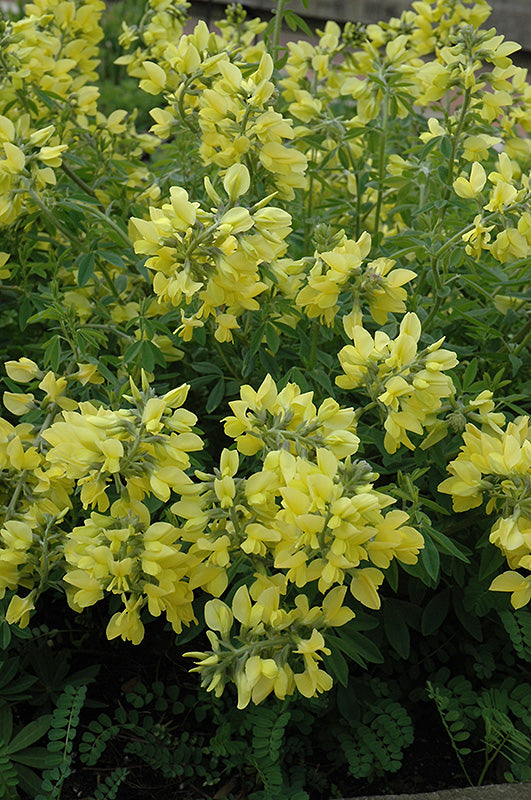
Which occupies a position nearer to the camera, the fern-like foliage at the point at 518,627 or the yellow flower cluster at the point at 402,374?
the yellow flower cluster at the point at 402,374

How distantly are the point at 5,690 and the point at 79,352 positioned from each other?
2.29 feet

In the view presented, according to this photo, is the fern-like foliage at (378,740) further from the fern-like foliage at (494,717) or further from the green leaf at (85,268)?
the green leaf at (85,268)

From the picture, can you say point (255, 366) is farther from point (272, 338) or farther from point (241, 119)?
point (241, 119)

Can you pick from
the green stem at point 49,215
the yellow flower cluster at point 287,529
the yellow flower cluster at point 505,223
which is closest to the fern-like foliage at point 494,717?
the yellow flower cluster at point 287,529

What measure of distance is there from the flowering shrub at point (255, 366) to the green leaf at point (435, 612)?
0.03m

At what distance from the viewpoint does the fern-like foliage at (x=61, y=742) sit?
60.3 inches

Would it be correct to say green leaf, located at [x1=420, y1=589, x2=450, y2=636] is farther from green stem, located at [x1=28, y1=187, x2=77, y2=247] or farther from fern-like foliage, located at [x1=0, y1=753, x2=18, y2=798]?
green stem, located at [x1=28, y1=187, x2=77, y2=247]

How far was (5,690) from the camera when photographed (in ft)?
5.56

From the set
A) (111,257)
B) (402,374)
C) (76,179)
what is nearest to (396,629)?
(402,374)

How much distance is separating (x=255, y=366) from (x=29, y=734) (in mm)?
877

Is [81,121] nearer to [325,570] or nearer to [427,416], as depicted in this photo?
[427,416]

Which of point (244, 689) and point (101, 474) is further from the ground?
point (101, 474)

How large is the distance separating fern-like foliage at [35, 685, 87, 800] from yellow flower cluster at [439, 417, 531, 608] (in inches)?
31.6

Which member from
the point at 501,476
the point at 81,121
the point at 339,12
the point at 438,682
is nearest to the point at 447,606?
the point at 438,682
